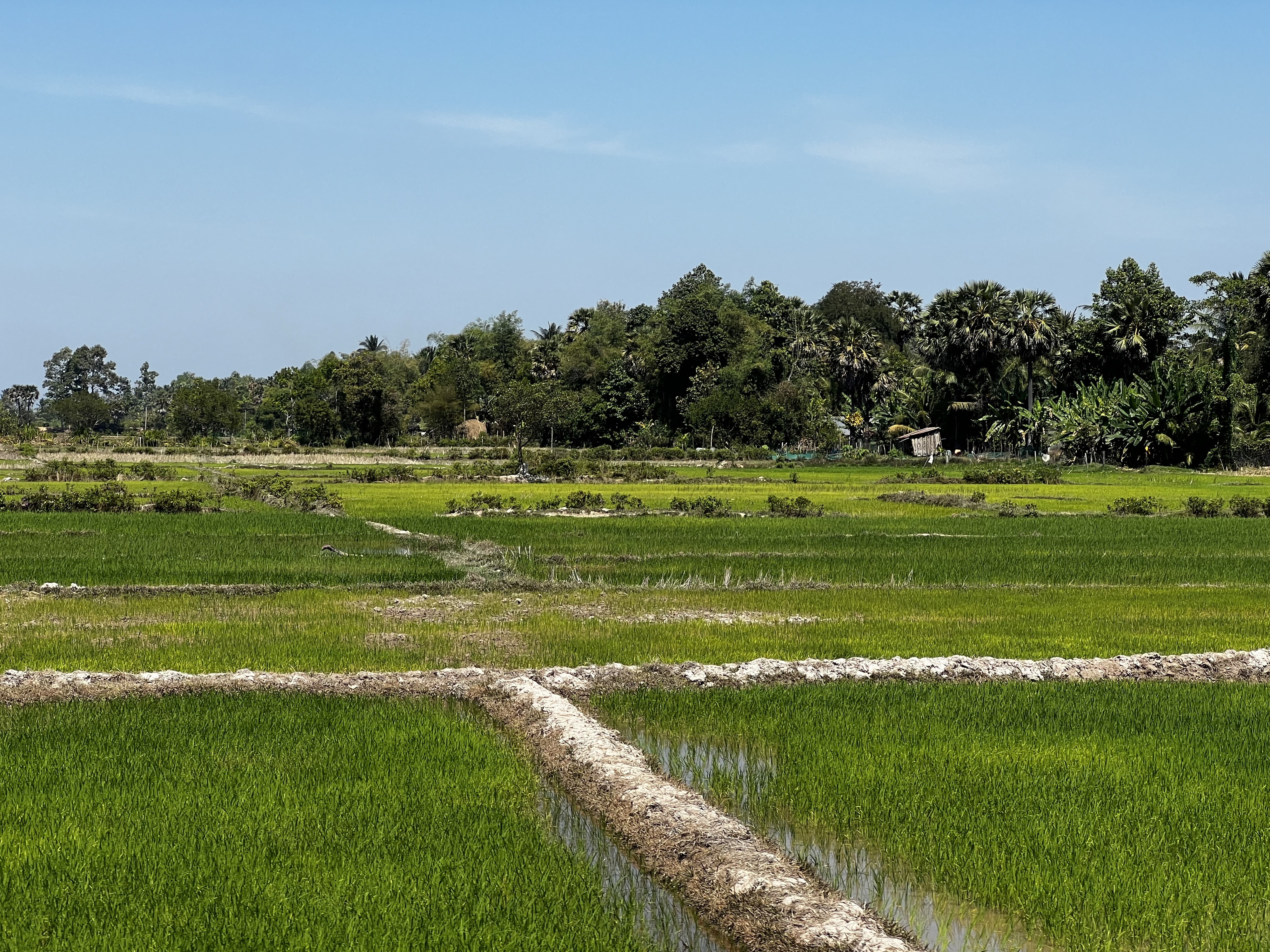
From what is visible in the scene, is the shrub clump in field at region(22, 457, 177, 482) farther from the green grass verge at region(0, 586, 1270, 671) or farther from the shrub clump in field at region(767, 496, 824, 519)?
the green grass verge at region(0, 586, 1270, 671)

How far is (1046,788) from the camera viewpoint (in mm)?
6449

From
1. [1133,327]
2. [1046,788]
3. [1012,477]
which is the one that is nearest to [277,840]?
[1046,788]

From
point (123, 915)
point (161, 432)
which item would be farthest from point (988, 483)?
point (161, 432)

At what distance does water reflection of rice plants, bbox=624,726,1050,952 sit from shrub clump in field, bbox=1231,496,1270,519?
1026 inches

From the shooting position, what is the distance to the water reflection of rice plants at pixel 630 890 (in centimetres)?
477

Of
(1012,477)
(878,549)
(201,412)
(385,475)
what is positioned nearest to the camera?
(878,549)

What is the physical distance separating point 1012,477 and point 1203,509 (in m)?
14.4

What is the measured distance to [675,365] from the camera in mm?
68938

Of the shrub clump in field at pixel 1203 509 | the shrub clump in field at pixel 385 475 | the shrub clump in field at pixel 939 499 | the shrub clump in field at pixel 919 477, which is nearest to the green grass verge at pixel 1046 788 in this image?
the shrub clump in field at pixel 1203 509

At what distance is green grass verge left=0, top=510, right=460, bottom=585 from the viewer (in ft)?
50.3

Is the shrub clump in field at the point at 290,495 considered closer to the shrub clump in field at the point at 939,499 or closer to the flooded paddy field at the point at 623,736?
the flooded paddy field at the point at 623,736

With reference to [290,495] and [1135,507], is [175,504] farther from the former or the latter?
[1135,507]

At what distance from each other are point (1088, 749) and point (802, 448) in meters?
57.2

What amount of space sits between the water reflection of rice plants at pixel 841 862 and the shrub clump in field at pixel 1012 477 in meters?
36.8
